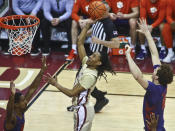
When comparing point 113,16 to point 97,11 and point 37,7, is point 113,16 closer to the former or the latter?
point 37,7

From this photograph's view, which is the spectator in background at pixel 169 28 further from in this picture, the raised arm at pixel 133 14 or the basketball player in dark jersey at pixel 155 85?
the basketball player in dark jersey at pixel 155 85

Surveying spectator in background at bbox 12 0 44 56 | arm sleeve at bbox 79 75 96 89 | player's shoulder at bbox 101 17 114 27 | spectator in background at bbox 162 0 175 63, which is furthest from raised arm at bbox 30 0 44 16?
arm sleeve at bbox 79 75 96 89

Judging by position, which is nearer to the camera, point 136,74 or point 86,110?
point 136,74

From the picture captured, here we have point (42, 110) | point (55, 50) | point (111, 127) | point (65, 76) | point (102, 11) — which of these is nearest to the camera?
point (102, 11)

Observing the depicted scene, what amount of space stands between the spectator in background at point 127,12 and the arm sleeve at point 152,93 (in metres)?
4.30

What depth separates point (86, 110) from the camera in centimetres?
428

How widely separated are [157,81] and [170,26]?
4.18 metres

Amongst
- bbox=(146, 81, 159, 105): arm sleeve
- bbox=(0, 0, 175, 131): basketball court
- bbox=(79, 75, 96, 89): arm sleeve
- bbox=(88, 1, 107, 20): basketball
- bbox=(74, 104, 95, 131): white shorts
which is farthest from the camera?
bbox=(0, 0, 175, 131): basketball court

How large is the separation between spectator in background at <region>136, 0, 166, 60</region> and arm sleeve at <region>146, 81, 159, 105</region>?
13.6 feet

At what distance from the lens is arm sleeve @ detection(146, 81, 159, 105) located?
383 centimetres

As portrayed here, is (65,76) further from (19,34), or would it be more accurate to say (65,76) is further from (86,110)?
(86,110)

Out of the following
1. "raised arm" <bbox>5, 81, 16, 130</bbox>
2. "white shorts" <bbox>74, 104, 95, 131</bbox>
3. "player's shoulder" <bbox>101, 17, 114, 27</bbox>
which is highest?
"player's shoulder" <bbox>101, 17, 114, 27</bbox>

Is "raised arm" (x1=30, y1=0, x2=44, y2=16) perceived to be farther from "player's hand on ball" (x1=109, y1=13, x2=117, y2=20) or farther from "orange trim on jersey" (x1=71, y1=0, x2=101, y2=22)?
"player's hand on ball" (x1=109, y1=13, x2=117, y2=20)

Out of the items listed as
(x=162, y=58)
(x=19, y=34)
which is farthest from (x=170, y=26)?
(x=19, y=34)
